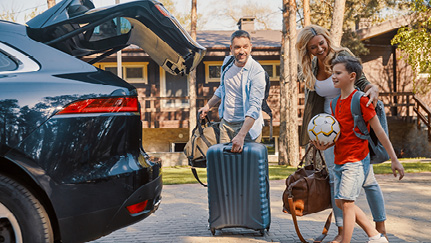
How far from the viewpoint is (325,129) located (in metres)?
3.95

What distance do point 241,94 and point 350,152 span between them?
1418 millimetres

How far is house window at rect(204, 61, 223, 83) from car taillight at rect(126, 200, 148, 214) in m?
21.5

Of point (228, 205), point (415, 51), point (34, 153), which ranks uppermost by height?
point (415, 51)

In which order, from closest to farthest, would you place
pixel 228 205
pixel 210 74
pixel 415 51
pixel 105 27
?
pixel 105 27 → pixel 228 205 → pixel 415 51 → pixel 210 74

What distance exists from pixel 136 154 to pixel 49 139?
65 cm

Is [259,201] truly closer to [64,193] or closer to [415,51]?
[64,193]

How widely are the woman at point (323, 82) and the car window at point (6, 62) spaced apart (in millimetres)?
2459

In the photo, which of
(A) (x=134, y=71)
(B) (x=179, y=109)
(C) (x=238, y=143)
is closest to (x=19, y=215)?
(C) (x=238, y=143)

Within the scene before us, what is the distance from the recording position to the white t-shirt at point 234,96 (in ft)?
16.4

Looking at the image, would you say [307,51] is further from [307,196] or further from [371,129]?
[307,196]

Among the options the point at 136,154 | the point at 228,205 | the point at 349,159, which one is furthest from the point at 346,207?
the point at 136,154

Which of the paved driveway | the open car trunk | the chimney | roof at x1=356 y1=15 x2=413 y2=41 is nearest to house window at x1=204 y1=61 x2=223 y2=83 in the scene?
the chimney

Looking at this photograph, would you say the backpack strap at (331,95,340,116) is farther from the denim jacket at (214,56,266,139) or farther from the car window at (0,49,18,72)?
the car window at (0,49,18,72)

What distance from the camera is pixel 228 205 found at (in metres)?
4.72
